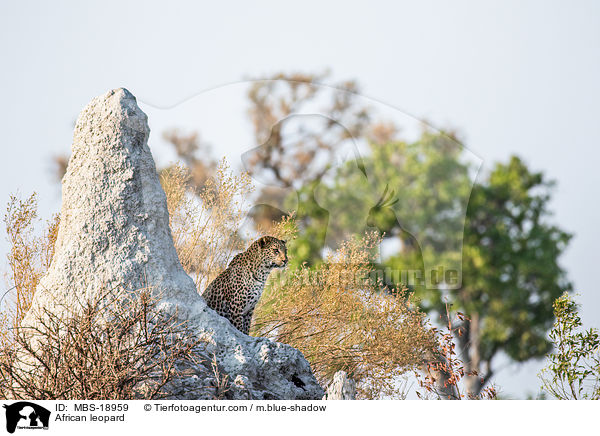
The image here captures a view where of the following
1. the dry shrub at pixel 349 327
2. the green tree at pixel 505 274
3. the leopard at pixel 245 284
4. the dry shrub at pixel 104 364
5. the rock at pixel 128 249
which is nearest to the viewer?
the dry shrub at pixel 104 364

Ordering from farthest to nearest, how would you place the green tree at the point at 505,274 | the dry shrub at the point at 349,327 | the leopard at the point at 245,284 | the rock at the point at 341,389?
the green tree at the point at 505,274, the dry shrub at the point at 349,327, the leopard at the point at 245,284, the rock at the point at 341,389

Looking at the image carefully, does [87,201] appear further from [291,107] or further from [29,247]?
[291,107]

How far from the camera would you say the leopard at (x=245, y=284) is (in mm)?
5324

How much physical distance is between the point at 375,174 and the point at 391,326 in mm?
2741

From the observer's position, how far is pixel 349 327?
624 centimetres

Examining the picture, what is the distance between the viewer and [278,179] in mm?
7465

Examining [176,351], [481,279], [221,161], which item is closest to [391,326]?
[221,161]

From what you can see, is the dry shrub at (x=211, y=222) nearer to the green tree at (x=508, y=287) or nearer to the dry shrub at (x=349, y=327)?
the dry shrub at (x=349, y=327)

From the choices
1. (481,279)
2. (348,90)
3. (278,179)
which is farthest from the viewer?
(481,279)
